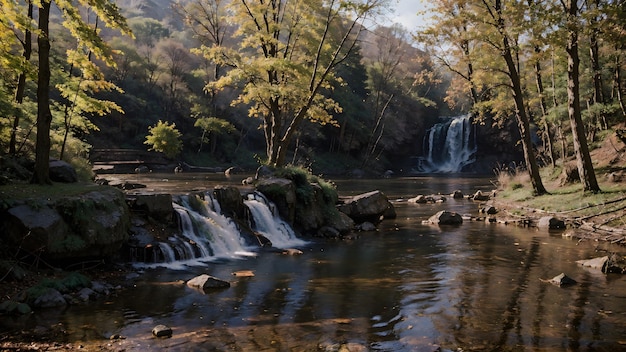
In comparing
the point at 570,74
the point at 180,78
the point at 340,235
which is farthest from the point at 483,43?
the point at 180,78

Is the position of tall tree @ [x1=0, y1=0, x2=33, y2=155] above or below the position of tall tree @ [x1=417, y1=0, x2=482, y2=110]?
below

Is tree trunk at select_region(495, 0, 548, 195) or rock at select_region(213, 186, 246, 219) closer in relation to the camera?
rock at select_region(213, 186, 246, 219)

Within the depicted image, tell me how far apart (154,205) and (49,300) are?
5.45m

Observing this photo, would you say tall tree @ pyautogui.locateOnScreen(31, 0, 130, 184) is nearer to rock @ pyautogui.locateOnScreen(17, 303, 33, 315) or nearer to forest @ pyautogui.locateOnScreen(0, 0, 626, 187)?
forest @ pyautogui.locateOnScreen(0, 0, 626, 187)

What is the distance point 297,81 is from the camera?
20203 mm

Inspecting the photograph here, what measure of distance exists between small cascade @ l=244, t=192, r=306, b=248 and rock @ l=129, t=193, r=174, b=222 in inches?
137

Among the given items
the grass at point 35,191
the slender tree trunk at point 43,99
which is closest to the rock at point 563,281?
the grass at point 35,191

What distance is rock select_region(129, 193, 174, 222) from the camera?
13438 mm

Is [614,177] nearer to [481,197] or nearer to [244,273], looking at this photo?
[481,197]

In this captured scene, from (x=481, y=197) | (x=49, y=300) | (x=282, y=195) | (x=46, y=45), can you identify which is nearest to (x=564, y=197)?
(x=481, y=197)

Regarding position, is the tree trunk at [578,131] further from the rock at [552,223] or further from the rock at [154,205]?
the rock at [154,205]

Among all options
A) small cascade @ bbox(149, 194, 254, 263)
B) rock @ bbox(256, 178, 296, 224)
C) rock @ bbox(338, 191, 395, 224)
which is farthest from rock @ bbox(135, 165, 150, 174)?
small cascade @ bbox(149, 194, 254, 263)

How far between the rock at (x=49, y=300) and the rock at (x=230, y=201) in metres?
7.77

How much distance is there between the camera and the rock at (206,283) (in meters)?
9.67
